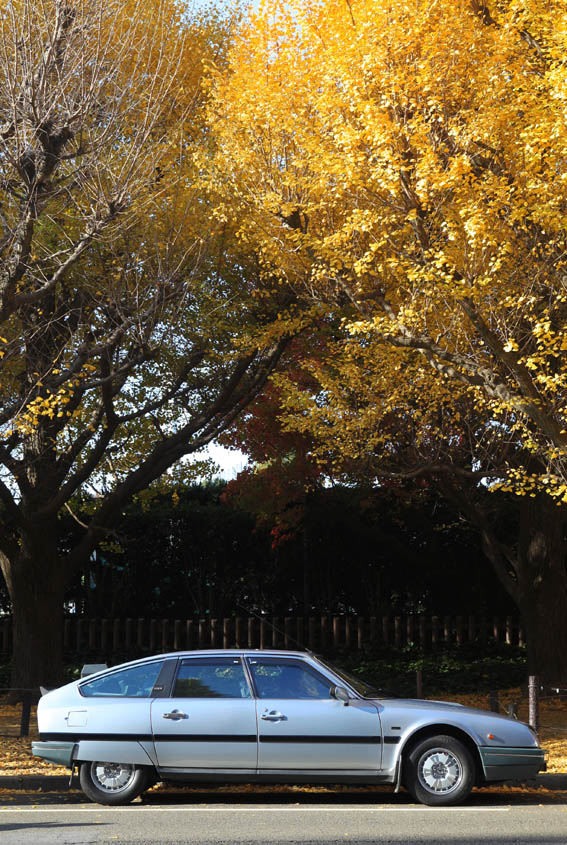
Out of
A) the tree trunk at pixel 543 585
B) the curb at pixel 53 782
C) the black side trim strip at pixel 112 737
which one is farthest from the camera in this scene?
the tree trunk at pixel 543 585

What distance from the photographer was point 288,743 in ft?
28.4

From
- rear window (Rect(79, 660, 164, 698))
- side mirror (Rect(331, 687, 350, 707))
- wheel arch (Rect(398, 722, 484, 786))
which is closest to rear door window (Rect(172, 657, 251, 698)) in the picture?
rear window (Rect(79, 660, 164, 698))

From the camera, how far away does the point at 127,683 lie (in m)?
9.12

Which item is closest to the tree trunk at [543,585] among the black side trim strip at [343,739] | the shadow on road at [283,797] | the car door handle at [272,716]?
the shadow on road at [283,797]

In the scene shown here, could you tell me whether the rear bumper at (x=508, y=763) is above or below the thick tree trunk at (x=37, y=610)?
below

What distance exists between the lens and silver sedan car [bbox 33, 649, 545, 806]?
8.59 meters

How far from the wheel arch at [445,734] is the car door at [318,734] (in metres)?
0.27

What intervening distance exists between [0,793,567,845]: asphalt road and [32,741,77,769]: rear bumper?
42 centimetres

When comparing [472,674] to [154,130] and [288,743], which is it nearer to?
[288,743]

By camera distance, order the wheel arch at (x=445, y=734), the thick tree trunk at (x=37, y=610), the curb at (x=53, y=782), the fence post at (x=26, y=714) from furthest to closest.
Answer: the thick tree trunk at (x=37, y=610)
the fence post at (x=26, y=714)
the curb at (x=53, y=782)
the wheel arch at (x=445, y=734)

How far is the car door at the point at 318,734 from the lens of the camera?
8.59 meters

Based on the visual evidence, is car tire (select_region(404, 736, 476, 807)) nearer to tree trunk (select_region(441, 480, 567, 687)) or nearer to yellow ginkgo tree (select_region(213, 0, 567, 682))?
yellow ginkgo tree (select_region(213, 0, 567, 682))

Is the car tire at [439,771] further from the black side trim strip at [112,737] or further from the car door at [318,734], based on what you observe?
the black side trim strip at [112,737]

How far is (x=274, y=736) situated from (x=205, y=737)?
0.65 m
